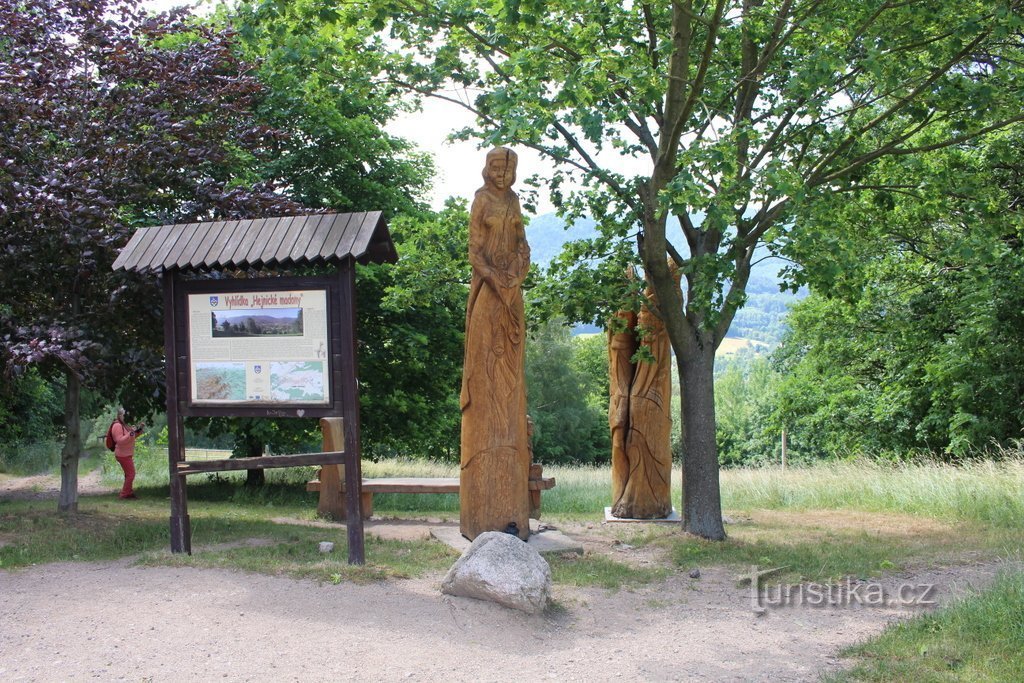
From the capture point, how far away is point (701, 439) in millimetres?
9922

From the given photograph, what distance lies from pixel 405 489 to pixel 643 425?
304 cm

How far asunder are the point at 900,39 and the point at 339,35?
242 inches

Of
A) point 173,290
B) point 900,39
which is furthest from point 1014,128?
point 173,290

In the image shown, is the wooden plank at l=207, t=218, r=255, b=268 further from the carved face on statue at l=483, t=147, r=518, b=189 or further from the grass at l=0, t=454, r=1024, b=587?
the grass at l=0, t=454, r=1024, b=587

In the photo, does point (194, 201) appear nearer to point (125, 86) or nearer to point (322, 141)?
point (125, 86)

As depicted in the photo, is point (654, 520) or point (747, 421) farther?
point (747, 421)

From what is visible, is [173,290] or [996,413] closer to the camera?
[173,290]

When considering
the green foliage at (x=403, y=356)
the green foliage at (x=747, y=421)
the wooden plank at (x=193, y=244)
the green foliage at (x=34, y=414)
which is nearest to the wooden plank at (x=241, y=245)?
the wooden plank at (x=193, y=244)

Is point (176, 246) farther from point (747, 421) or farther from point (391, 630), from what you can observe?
point (747, 421)

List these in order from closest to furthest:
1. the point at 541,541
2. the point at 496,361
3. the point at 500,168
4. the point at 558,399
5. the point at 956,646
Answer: the point at 956,646 < the point at 496,361 < the point at 500,168 < the point at 541,541 < the point at 558,399

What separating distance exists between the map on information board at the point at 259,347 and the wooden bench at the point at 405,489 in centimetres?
326

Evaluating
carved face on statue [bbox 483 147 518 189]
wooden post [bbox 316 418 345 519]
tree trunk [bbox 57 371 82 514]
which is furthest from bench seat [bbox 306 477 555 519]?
carved face on statue [bbox 483 147 518 189]

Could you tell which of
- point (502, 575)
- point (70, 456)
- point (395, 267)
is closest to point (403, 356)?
point (395, 267)

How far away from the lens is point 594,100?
25.9 ft
